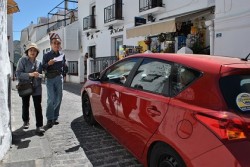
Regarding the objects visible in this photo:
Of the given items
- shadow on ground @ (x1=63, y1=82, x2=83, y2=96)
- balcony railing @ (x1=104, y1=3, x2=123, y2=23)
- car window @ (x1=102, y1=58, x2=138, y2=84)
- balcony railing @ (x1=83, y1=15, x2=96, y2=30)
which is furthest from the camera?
balcony railing @ (x1=83, y1=15, x2=96, y2=30)

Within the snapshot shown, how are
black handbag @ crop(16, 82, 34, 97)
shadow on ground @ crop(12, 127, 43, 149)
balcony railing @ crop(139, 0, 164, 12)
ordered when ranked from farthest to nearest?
balcony railing @ crop(139, 0, 164, 12) < black handbag @ crop(16, 82, 34, 97) < shadow on ground @ crop(12, 127, 43, 149)

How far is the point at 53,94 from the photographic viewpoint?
234 inches

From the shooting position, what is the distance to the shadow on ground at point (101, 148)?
414 cm

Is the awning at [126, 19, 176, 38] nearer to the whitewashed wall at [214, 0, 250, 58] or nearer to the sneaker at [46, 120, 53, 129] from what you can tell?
the whitewashed wall at [214, 0, 250, 58]

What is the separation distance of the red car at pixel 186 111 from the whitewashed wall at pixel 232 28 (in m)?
4.78

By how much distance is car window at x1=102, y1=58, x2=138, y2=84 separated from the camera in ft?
14.3

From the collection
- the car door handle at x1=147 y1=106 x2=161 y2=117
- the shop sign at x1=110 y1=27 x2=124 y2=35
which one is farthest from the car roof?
the shop sign at x1=110 y1=27 x2=124 y2=35

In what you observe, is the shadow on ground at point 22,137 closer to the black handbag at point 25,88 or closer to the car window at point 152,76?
the black handbag at point 25,88

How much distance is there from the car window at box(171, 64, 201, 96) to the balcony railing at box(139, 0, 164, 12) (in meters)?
9.90

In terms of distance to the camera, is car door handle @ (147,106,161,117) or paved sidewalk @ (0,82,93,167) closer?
car door handle @ (147,106,161,117)

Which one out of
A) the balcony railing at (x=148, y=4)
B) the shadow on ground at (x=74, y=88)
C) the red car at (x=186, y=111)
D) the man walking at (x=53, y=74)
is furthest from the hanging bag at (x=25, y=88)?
the balcony railing at (x=148, y=4)

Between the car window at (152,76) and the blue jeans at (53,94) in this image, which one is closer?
the car window at (152,76)

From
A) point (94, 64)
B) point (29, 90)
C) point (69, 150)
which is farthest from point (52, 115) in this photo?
point (94, 64)

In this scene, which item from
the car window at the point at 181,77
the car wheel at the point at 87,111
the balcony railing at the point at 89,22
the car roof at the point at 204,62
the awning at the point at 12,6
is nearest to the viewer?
the car roof at the point at 204,62
